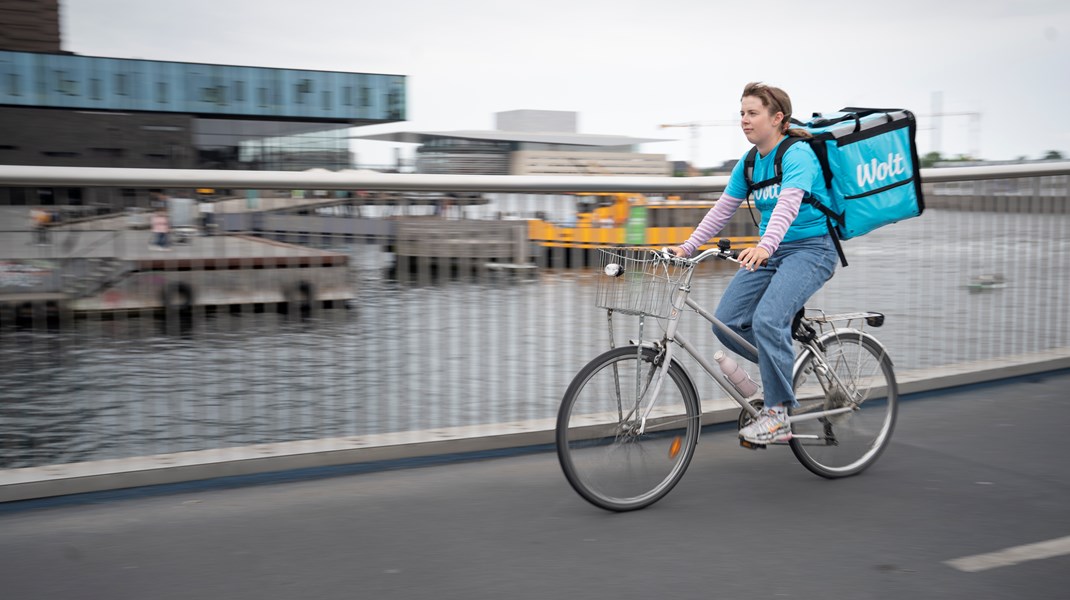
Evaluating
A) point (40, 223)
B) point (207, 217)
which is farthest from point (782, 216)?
point (40, 223)

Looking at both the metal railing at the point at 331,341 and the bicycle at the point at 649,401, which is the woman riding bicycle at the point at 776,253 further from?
the metal railing at the point at 331,341

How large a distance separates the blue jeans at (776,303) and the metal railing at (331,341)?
245mm

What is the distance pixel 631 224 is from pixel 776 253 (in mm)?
1178

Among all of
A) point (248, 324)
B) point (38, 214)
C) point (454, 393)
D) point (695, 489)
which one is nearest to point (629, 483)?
point (695, 489)

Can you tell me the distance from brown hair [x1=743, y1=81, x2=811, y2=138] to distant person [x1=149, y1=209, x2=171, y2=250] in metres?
2.67

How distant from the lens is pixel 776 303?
4426mm

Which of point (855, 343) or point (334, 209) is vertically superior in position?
point (334, 209)

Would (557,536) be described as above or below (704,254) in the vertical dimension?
below

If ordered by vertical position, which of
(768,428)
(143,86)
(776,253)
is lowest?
(768,428)

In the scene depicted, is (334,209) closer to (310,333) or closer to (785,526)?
(310,333)

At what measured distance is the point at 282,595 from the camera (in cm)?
338

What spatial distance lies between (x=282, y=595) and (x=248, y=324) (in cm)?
165

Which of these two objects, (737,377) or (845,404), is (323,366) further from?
(845,404)

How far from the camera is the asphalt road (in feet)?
11.4
